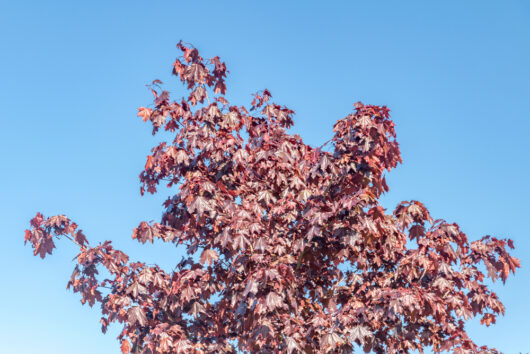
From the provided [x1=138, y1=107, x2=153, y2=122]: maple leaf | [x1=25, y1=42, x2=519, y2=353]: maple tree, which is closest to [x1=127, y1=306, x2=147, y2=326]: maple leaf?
[x1=25, y1=42, x2=519, y2=353]: maple tree

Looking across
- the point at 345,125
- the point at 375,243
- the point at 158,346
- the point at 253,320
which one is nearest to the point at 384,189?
the point at 375,243

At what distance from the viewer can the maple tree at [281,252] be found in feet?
28.4

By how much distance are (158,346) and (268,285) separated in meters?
2.36

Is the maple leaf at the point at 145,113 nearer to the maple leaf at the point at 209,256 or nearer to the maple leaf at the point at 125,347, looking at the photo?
the maple leaf at the point at 209,256

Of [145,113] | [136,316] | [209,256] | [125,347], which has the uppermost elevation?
[145,113]

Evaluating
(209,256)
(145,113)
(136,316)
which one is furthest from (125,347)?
(145,113)

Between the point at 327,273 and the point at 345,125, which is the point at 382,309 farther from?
the point at 345,125

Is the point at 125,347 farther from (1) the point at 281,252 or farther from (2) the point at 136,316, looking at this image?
(1) the point at 281,252

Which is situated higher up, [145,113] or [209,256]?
[145,113]

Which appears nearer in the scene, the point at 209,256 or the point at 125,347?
the point at 209,256

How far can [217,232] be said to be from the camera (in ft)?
32.0

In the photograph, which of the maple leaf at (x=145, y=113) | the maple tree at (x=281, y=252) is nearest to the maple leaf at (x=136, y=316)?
the maple tree at (x=281, y=252)

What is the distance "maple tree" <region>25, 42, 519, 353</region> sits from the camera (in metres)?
8.66

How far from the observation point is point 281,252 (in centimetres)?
955
